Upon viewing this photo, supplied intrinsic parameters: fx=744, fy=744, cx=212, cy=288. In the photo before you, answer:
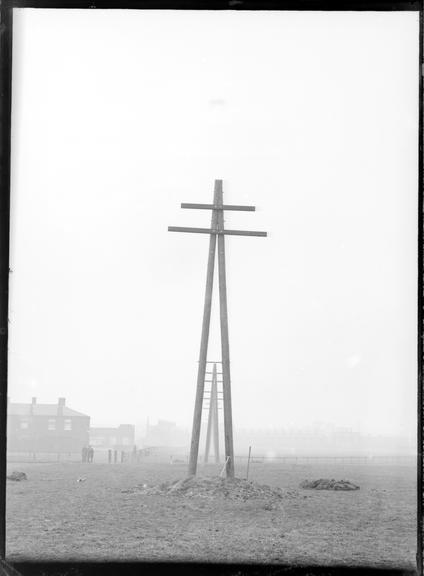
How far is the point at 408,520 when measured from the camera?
30.4 feet

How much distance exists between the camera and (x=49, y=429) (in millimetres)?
41562

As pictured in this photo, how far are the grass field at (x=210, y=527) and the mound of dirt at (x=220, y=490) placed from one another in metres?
0.21

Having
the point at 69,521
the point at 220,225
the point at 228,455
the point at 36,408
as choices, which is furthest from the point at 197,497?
the point at 36,408

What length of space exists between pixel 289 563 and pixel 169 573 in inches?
29.1

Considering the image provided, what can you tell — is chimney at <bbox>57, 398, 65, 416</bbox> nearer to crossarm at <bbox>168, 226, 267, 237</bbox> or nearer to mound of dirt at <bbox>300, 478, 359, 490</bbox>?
mound of dirt at <bbox>300, 478, 359, 490</bbox>

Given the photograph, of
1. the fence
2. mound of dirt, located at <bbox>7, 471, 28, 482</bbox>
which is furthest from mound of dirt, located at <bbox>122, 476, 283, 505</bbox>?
the fence

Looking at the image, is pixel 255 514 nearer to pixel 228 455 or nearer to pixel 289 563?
pixel 228 455

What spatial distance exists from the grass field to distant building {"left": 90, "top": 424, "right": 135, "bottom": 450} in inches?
→ 1450

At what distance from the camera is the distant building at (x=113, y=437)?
49.4 m

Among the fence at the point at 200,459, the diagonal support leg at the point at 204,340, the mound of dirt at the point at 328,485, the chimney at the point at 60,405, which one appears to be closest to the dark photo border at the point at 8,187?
the diagonal support leg at the point at 204,340

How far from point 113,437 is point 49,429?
34.4ft

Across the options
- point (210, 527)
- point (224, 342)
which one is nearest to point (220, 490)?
point (224, 342)

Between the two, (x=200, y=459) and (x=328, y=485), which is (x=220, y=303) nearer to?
(x=328, y=485)

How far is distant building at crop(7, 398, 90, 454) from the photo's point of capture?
41.0 meters
